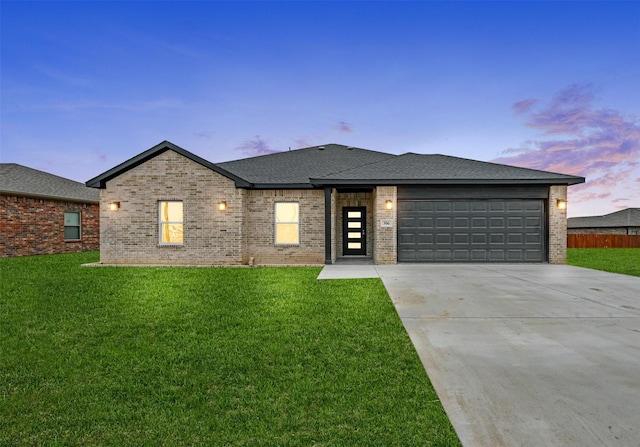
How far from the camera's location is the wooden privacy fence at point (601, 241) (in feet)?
102

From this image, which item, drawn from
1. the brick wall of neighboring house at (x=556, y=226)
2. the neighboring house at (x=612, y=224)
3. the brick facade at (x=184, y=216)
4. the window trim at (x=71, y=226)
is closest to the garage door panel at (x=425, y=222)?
the brick wall of neighboring house at (x=556, y=226)

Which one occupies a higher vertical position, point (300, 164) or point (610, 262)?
point (300, 164)

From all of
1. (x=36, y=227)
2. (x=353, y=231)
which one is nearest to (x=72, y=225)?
(x=36, y=227)

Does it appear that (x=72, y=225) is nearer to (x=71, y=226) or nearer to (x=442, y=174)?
(x=71, y=226)

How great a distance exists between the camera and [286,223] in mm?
14383

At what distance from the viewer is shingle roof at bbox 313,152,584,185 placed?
13.1m

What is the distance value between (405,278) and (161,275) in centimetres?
716

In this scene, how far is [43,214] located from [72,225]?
1.84 meters

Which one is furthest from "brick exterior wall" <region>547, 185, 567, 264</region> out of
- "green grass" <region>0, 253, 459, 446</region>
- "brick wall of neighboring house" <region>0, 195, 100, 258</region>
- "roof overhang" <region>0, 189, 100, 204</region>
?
"brick wall of neighboring house" <region>0, 195, 100, 258</region>

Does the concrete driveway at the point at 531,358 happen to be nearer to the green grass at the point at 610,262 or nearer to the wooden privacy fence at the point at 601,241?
the green grass at the point at 610,262

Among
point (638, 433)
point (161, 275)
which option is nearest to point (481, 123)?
point (161, 275)

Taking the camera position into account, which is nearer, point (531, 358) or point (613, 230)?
point (531, 358)

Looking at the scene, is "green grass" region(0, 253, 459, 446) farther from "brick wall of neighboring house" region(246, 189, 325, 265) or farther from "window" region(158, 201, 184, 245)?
"brick wall of neighboring house" region(246, 189, 325, 265)

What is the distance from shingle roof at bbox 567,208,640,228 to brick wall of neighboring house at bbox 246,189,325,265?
151 feet
